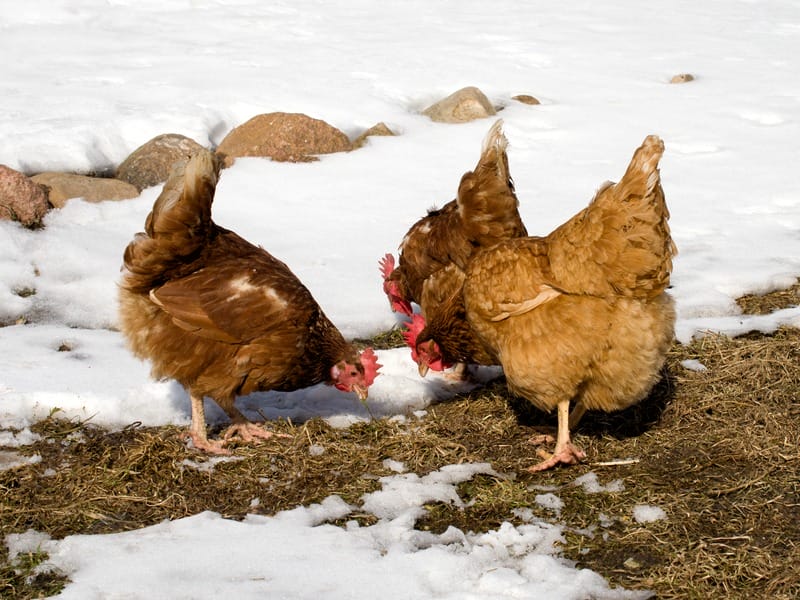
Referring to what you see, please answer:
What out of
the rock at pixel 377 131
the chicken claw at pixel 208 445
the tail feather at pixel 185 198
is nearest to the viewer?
the tail feather at pixel 185 198

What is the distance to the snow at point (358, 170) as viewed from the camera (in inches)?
137

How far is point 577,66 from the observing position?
12.6 metres

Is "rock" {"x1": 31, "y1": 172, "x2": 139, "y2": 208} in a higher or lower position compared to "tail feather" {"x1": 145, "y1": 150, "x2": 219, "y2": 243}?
lower

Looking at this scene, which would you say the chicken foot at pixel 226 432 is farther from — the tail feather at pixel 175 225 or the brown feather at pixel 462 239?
the brown feather at pixel 462 239

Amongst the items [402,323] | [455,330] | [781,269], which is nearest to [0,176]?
[402,323]

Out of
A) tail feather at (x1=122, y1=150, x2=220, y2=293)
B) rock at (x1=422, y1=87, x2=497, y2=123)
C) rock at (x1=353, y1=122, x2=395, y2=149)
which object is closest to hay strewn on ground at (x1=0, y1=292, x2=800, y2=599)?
tail feather at (x1=122, y1=150, x2=220, y2=293)

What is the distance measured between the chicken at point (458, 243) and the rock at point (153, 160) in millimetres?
3328

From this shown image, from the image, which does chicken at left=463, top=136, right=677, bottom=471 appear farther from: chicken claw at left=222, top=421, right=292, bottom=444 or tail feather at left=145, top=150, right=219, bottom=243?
tail feather at left=145, top=150, right=219, bottom=243

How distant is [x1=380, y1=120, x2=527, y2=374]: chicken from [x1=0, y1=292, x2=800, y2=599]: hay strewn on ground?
1.30ft

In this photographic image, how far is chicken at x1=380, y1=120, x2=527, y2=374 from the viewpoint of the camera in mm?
5137

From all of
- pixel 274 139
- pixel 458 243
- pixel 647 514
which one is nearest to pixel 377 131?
pixel 274 139

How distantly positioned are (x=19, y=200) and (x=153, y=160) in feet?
4.56

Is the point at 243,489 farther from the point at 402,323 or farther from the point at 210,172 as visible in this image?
the point at 402,323

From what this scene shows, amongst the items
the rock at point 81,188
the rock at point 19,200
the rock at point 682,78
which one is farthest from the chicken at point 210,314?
the rock at point 682,78
